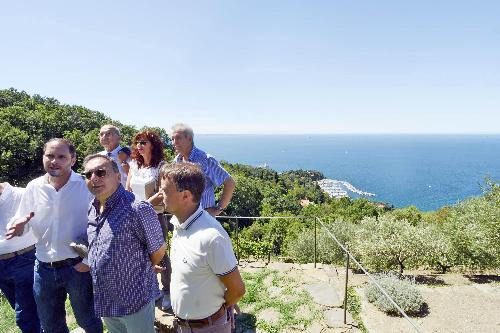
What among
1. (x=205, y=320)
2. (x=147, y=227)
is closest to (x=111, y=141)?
(x=147, y=227)

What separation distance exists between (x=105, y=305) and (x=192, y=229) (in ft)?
3.50

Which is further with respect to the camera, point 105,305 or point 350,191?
point 350,191

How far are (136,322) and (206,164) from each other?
1798 millimetres

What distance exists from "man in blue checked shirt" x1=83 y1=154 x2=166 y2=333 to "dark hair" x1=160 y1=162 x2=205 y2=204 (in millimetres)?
504

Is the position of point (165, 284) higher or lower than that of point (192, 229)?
lower

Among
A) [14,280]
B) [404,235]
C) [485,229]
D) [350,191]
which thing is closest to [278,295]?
[14,280]

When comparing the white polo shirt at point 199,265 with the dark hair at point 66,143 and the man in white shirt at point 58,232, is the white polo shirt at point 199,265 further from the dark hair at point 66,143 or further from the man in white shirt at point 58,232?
the dark hair at point 66,143

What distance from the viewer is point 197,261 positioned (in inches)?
87.6

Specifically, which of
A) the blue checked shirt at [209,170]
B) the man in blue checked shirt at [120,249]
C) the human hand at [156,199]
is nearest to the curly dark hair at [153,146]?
the blue checked shirt at [209,170]

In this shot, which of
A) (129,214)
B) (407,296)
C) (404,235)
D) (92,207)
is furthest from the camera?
(404,235)

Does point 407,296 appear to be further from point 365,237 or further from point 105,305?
point 365,237

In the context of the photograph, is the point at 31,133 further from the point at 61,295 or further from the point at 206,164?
the point at 206,164

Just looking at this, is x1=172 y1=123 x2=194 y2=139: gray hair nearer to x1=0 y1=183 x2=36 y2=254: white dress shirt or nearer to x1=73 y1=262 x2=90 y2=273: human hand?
x1=73 y1=262 x2=90 y2=273: human hand

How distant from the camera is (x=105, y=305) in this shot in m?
2.59
